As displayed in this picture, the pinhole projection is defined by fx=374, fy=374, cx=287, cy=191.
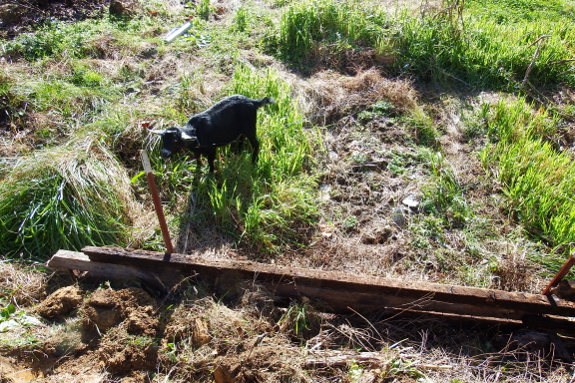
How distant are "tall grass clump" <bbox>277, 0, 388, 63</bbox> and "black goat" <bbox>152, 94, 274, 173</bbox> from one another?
2.34 meters

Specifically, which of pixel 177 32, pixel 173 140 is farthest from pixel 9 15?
pixel 173 140

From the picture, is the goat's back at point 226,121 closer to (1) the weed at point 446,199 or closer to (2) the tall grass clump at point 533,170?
(1) the weed at point 446,199

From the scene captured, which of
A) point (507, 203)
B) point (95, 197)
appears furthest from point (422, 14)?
point (95, 197)

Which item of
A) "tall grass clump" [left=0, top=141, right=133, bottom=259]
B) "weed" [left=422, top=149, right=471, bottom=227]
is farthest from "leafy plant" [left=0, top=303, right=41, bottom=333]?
"weed" [left=422, top=149, right=471, bottom=227]

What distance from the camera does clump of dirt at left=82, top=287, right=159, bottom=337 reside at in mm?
2625

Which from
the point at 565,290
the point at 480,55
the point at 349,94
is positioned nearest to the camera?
the point at 565,290

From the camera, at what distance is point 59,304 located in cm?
279

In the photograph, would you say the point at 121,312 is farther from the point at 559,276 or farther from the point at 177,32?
the point at 177,32

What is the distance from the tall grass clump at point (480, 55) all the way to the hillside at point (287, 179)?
31 mm

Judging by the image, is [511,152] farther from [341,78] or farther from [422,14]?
[422,14]

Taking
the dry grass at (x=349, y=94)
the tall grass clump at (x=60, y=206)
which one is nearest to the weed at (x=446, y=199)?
the dry grass at (x=349, y=94)

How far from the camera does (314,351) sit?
2.55 metres

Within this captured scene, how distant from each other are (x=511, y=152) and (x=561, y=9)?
209 inches

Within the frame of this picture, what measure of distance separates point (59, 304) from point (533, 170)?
458 centimetres
